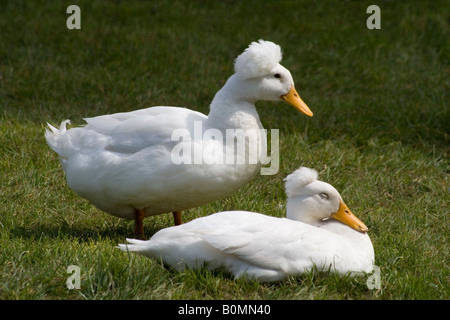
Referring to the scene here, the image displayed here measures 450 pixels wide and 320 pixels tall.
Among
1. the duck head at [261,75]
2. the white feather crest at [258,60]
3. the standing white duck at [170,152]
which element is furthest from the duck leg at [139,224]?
the white feather crest at [258,60]

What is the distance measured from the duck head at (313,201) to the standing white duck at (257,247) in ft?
0.38

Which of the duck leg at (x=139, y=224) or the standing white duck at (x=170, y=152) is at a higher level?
the standing white duck at (x=170, y=152)

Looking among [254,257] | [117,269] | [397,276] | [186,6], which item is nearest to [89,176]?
[117,269]

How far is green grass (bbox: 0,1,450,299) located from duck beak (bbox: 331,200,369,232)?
0.88 ft

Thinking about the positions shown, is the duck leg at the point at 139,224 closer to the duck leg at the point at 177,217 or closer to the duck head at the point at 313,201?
the duck leg at the point at 177,217

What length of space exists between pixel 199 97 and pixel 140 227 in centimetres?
294

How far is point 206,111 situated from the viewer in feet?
23.2

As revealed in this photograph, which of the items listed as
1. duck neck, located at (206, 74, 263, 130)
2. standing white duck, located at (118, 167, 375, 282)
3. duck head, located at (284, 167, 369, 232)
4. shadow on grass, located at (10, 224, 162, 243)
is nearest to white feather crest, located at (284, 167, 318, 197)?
duck head, located at (284, 167, 369, 232)

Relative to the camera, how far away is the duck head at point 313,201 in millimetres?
4191

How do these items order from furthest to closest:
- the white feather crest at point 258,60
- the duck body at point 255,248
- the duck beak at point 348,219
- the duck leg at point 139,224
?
the duck leg at point 139,224 < the white feather crest at point 258,60 < the duck beak at point 348,219 < the duck body at point 255,248

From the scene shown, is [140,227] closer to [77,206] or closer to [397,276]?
[77,206]

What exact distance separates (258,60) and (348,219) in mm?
A: 1112

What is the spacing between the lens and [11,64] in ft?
25.1

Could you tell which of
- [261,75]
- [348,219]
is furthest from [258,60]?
[348,219]
